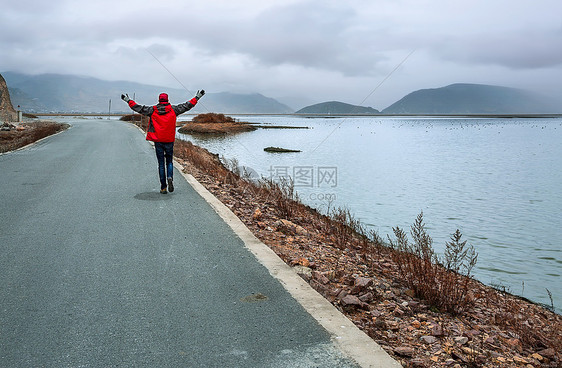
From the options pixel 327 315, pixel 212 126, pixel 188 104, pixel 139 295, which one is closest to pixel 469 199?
pixel 188 104

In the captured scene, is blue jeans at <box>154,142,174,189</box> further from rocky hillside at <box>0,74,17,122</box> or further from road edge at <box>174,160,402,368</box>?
rocky hillside at <box>0,74,17,122</box>

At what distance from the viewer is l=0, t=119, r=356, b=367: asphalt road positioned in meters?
3.21

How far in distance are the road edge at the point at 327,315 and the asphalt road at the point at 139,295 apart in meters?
0.10

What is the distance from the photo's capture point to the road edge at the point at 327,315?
10.5ft

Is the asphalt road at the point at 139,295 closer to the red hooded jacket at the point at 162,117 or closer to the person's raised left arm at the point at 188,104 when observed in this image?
the red hooded jacket at the point at 162,117

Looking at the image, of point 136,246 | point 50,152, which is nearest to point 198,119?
point 50,152

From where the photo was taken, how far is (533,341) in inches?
169

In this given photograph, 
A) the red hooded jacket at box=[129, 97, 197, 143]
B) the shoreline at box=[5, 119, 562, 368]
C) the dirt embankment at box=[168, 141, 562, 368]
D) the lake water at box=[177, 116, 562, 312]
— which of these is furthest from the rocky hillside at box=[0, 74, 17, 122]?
the dirt embankment at box=[168, 141, 562, 368]

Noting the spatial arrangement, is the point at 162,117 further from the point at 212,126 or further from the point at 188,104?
the point at 212,126

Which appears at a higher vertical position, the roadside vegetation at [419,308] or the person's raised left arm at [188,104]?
the person's raised left arm at [188,104]

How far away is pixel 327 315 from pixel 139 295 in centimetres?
186

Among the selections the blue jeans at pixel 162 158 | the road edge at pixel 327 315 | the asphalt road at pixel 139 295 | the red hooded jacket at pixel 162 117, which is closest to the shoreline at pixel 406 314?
the road edge at pixel 327 315

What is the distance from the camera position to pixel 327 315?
12.7 feet

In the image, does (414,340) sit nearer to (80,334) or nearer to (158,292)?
(158,292)
